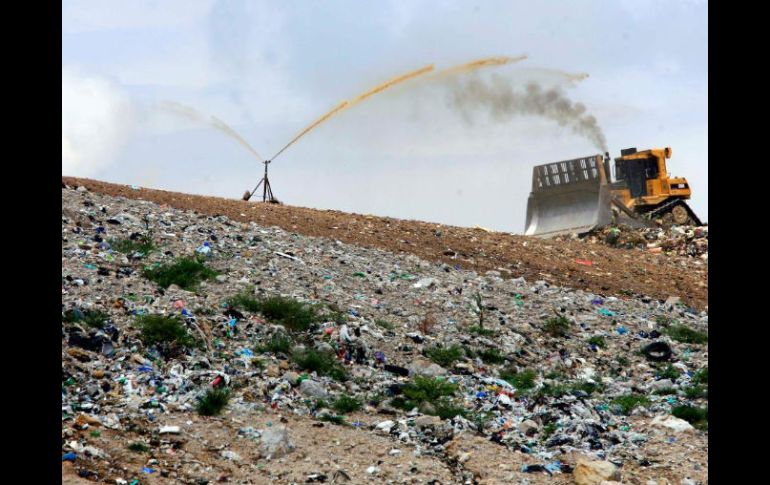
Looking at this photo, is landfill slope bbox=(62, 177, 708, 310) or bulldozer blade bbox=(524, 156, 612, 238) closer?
landfill slope bbox=(62, 177, 708, 310)

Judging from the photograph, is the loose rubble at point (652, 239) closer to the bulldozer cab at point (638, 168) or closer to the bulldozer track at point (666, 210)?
the bulldozer track at point (666, 210)

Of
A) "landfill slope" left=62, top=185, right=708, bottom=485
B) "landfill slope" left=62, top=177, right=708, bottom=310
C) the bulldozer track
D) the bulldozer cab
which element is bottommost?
"landfill slope" left=62, top=185, right=708, bottom=485

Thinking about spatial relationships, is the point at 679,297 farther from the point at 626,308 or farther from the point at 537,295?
the point at 537,295

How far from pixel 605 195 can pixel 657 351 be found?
11.5 metres

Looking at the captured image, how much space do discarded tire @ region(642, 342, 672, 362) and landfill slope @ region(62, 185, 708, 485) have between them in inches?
0.8

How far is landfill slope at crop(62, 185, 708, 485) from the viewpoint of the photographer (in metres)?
7.36

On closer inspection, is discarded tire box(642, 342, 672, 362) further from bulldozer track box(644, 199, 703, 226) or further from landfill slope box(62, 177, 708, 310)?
bulldozer track box(644, 199, 703, 226)

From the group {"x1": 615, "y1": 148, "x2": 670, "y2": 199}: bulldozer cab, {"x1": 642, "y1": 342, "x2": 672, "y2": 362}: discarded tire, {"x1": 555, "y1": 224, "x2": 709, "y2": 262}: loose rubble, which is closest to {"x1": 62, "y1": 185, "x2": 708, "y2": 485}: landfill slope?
{"x1": 642, "y1": 342, "x2": 672, "y2": 362}: discarded tire

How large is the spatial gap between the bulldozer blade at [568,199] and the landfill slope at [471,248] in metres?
4.55

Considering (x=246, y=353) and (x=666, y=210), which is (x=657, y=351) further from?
(x=666, y=210)

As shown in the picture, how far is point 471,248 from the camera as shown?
606 inches

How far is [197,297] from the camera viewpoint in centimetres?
1021

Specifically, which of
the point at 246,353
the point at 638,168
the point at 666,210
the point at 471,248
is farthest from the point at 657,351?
the point at 638,168

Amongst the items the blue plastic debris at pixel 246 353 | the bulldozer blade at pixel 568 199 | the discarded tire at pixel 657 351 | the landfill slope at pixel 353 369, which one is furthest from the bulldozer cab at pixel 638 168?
the blue plastic debris at pixel 246 353
